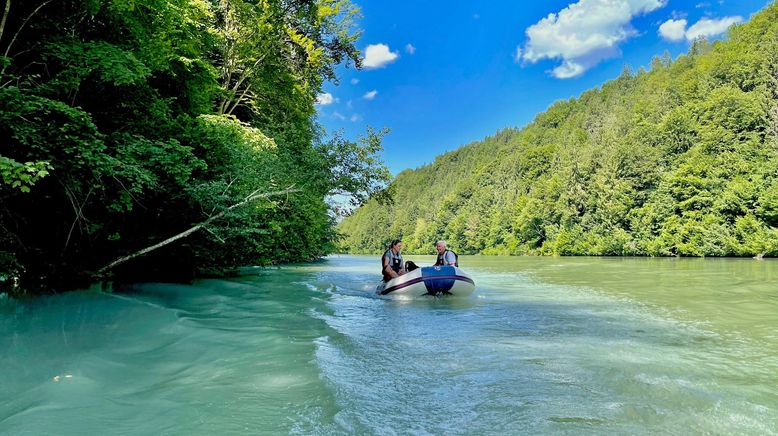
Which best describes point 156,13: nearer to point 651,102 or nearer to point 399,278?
point 399,278

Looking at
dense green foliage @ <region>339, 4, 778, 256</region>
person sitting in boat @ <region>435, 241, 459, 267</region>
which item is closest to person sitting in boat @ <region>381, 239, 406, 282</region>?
person sitting in boat @ <region>435, 241, 459, 267</region>

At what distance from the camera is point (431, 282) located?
10.8 m

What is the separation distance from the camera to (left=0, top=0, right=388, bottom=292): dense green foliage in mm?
6754

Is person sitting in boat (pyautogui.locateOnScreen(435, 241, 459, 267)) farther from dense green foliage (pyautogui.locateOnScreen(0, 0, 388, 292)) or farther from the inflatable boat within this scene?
dense green foliage (pyautogui.locateOnScreen(0, 0, 388, 292))

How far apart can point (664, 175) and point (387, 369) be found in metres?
42.6

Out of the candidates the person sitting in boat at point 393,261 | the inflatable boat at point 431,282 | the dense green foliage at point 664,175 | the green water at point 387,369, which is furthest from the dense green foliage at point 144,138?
the dense green foliage at point 664,175

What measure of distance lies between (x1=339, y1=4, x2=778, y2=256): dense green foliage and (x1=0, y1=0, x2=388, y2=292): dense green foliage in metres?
6.37

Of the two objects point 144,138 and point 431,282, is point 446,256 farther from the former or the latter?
point 144,138

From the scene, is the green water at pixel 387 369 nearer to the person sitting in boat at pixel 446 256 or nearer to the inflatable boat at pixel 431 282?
the inflatable boat at pixel 431 282

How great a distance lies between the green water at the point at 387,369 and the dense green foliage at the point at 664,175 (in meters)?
11.3

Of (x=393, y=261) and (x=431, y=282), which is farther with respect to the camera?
(x=393, y=261)

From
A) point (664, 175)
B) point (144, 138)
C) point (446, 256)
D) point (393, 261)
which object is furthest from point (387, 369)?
point (664, 175)

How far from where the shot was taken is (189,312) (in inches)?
332

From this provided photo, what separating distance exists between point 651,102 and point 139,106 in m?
55.5
